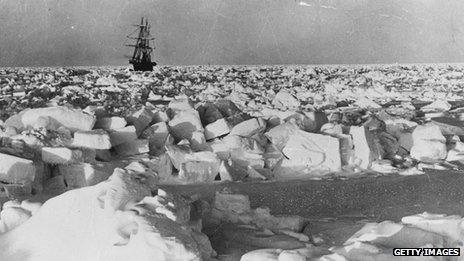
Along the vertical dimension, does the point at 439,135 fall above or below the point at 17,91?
above

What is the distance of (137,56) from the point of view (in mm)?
36812

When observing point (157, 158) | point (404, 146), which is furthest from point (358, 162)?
point (157, 158)

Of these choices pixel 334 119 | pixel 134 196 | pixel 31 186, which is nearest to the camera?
pixel 134 196

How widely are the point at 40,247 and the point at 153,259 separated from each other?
0.63 meters

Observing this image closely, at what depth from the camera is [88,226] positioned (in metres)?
2.32

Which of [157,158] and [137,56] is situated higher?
[157,158]

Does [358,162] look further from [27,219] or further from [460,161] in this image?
[27,219]

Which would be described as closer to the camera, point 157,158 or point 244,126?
point 157,158

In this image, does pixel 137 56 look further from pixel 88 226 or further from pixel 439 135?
pixel 88 226

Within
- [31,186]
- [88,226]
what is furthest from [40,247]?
[31,186]

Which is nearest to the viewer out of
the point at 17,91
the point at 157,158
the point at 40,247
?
the point at 40,247

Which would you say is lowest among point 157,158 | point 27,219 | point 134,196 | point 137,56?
point 137,56

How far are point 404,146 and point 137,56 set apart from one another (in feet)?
108

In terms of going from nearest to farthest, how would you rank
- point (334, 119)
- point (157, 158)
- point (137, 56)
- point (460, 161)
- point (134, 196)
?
1. point (134, 196)
2. point (157, 158)
3. point (460, 161)
4. point (334, 119)
5. point (137, 56)
